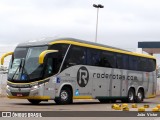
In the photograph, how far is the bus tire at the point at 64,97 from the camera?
65.8 ft

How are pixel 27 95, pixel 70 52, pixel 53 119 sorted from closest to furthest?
pixel 53 119
pixel 27 95
pixel 70 52

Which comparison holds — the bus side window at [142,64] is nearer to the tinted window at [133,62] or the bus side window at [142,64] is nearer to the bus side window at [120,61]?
the tinted window at [133,62]

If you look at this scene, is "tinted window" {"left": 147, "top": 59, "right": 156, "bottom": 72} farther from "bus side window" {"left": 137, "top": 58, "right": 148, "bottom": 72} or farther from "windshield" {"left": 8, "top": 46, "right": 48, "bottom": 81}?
"windshield" {"left": 8, "top": 46, "right": 48, "bottom": 81}

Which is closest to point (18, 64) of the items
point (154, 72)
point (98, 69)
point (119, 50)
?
point (98, 69)

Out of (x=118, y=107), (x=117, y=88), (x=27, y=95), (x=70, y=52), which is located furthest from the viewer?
(x=117, y=88)

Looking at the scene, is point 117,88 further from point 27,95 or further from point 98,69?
point 27,95

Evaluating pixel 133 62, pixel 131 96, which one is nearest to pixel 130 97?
pixel 131 96

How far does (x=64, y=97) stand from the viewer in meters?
20.3

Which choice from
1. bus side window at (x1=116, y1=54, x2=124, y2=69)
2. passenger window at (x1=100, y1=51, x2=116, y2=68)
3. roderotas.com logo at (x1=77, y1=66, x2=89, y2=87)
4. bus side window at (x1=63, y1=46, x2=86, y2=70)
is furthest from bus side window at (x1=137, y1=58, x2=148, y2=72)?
bus side window at (x1=63, y1=46, x2=86, y2=70)

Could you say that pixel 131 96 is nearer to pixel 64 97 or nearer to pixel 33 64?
pixel 64 97

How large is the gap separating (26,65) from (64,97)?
254 cm

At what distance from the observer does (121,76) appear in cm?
2514

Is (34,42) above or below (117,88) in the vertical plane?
above

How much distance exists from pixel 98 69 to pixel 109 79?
1.59 metres
